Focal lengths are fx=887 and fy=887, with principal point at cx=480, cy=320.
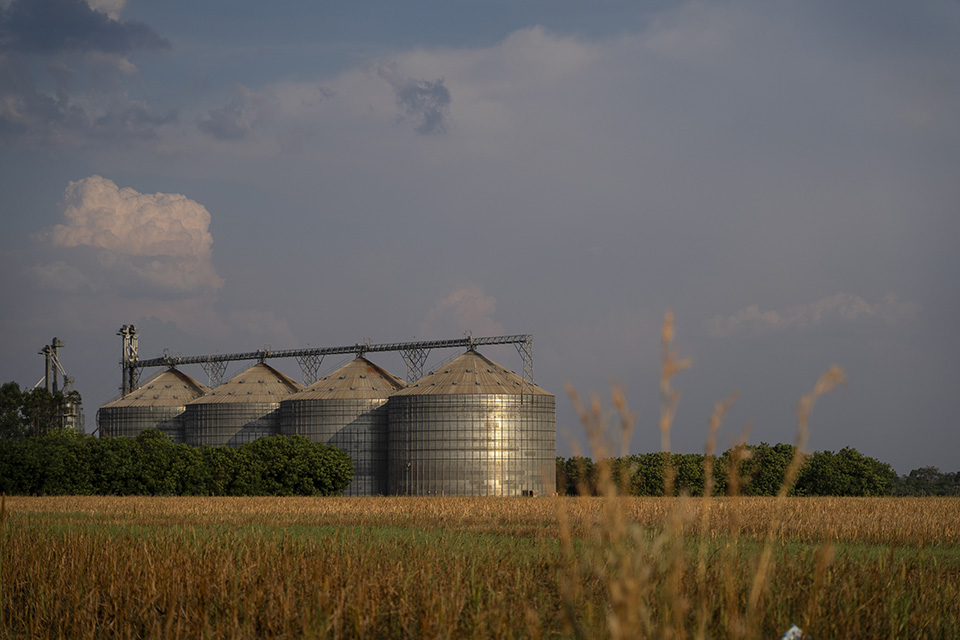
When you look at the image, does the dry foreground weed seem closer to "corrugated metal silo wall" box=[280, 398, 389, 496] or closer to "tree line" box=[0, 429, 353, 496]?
"tree line" box=[0, 429, 353, 496]

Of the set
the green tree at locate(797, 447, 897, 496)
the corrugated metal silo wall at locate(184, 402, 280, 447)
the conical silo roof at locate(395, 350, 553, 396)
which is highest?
the conical silo roof at locate(395, 350, 553, 396)

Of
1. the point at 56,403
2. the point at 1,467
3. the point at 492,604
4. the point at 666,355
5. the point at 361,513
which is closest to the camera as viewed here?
the point at 666,355

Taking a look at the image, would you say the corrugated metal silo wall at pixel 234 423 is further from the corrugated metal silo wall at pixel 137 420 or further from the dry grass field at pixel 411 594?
the dry grass field at pixel 411 594

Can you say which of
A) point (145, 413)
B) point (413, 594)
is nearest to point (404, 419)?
point (145, 413)

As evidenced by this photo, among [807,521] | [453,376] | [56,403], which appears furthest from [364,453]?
[807,521]

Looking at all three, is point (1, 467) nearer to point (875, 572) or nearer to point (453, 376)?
point (453, 376)

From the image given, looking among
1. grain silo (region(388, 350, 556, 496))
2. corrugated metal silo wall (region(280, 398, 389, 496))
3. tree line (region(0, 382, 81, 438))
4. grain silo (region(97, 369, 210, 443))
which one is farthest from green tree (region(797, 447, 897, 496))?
tree line (region(0, 382, 81, 438))

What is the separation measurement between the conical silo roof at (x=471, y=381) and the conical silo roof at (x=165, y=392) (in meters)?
42.8

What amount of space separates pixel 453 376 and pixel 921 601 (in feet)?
300

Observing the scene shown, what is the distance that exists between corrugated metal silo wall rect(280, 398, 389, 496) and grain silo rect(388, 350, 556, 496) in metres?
5.21

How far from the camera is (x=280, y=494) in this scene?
94.7 m

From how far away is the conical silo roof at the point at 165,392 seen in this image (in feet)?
427

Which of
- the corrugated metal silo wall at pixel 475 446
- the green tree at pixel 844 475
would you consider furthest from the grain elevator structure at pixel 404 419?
the green tree at pixel 844 475

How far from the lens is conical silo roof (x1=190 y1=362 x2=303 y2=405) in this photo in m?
121
